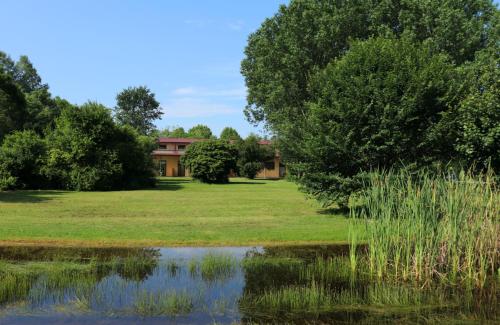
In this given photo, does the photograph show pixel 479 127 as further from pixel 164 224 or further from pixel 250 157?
pixel 250 157

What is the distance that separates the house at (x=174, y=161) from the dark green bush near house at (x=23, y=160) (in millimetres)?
31651

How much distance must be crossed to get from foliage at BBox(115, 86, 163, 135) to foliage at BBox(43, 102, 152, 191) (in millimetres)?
61642

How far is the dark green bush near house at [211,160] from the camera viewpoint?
42.9m

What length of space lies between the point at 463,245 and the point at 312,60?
90.4 ft

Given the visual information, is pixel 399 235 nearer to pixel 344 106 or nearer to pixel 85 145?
pixel 344 106

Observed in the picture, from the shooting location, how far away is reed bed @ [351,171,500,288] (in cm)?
773

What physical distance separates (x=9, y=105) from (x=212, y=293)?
3606 centimetres

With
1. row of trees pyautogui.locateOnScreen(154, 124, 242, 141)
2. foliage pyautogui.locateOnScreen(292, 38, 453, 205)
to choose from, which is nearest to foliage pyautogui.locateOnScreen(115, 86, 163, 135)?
row of trees pyautogui.locateOnScreen(154, 124, 242, 141)

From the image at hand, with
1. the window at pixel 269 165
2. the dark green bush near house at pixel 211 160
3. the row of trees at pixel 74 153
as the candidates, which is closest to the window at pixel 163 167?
the window at pixel 269 165

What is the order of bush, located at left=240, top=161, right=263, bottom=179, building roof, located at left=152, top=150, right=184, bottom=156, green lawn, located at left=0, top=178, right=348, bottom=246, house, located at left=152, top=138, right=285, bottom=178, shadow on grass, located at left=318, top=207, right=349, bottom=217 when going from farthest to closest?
house, located at left=152, top=138, right=285, bottom=178
building roof, located at left=152, top=150, right=184, bottom=156
bush, located at left=240, top=161, right=263, bottom=179
shadow on grass, located at left=318, top=207, right=349, bottom=217
green lawn, located at left=0, top=178, right=348, bottom=246

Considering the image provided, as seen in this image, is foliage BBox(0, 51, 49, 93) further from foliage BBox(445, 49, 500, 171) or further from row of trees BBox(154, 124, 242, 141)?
foliage BBox(445, 49, 500, 171)

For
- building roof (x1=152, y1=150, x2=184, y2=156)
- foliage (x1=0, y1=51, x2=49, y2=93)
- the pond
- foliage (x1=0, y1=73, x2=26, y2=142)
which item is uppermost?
foliage (x1=0, y1=51, x2=49, y2=93)

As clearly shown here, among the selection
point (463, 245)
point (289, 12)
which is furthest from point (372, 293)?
point (289, 12)

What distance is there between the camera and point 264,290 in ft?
23.8
